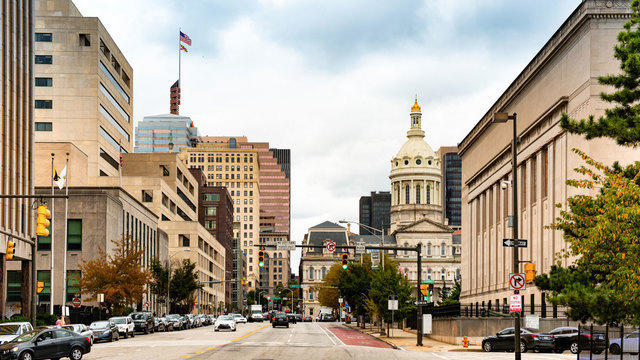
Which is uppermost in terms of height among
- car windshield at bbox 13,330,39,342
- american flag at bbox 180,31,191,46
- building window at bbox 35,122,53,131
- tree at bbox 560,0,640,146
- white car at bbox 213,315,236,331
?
american flag at bbox 180,31,191,46

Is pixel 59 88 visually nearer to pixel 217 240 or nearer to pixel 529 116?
pixel 529 116

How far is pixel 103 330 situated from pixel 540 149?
137ft

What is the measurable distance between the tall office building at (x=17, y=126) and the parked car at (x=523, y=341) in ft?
115

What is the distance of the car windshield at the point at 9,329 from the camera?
111 feet

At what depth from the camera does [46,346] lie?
31.2 metres

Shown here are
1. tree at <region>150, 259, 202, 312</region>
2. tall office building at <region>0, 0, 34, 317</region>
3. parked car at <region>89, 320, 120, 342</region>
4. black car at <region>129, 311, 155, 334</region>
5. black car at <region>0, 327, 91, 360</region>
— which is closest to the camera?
black car at <region>0, 327, 91, 360</region>

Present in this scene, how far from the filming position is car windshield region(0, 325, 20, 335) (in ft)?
111

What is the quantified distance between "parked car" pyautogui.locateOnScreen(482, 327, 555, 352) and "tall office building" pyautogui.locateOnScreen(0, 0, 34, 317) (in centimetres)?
3515

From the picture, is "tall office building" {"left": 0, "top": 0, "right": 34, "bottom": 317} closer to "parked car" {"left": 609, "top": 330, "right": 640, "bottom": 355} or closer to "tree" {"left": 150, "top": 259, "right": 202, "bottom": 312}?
"tree" {"left": 150, "top": 259, "right": 202, "bottom": 312}

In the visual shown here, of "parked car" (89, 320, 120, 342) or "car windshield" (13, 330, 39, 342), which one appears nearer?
"car windshield" (13, 330, 39, 342)

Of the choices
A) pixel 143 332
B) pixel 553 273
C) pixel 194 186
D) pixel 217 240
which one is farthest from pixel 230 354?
pixel 217 240

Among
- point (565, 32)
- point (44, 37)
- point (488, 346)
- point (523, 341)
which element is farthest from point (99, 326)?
point (44, 37)

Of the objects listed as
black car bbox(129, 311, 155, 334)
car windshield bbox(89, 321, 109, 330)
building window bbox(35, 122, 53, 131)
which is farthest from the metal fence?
building window bbox(35, 122, 53, 131)

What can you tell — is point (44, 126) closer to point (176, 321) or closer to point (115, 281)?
point (176, 321)
